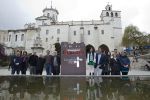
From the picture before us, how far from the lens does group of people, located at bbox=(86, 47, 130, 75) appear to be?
35.6 feet

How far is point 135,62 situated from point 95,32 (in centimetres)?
Result: 4793

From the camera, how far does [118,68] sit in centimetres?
1103

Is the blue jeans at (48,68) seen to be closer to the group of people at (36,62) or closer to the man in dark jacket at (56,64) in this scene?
the group of people at (36,62)

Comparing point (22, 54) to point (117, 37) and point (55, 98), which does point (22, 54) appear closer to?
point (55, 98)

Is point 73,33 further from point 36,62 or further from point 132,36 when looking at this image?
point 36,62

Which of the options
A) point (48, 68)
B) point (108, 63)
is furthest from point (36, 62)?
point (108, 63)

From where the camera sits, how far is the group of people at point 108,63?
427 inches

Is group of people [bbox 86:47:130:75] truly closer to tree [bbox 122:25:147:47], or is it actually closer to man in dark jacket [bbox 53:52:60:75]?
man in dark jacket [bbox 53:52:60:75]

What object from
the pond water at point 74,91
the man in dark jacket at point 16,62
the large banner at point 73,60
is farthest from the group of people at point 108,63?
the pond water at point 74,91

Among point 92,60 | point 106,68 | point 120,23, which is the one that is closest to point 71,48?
point 92,60

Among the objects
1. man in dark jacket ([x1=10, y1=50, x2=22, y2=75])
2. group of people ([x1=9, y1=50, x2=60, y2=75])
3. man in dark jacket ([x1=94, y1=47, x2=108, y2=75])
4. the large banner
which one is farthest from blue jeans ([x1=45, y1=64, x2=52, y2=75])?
man in dark jacket ([x1=94, y1=47, x2=108, y2=75])

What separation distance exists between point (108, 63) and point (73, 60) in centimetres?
156

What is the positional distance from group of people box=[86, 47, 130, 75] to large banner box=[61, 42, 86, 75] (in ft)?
1.43

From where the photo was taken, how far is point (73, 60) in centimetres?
1115
